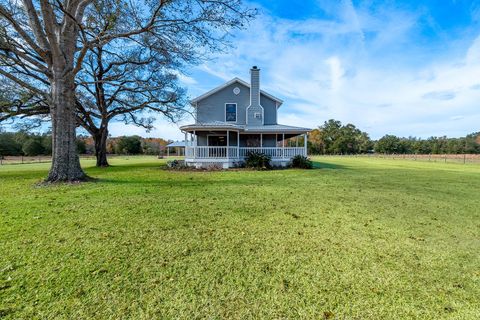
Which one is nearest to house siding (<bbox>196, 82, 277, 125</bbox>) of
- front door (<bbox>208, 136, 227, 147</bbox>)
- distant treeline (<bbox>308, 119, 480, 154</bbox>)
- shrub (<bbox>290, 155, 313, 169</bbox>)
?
front door (<bbox>208, 136, 227, 147</bbox>)

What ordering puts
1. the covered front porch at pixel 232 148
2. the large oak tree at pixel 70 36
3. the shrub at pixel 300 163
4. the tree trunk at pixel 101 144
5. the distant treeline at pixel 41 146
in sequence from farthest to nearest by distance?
1. the distant treeline at pixel 41 146
2. the tree trunk at pixel 101 144
3. the shrub at pixel 300 163
4. the covered front porch at pixel 232 148
5. the large oak tree at pixel 70 36

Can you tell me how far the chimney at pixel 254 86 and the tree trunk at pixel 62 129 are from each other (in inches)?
467

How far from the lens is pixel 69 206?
505cm

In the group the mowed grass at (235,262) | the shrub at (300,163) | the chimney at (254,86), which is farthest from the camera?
Result: the chimney at (254,86)

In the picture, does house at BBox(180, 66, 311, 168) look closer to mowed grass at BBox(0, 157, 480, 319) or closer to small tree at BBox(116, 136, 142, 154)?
mowed grass at BBox(0, 157, 480, 319)

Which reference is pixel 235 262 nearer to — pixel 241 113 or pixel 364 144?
pixel 241 113

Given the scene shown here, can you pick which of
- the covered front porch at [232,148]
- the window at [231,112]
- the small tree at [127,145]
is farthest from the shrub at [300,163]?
the small tree at [127,145]

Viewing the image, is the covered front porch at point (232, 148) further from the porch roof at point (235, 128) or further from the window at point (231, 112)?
the window at point (231, 112)

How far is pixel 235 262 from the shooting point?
2.74m

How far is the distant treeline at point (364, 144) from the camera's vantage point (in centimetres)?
6988

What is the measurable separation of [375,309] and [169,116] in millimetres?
15881

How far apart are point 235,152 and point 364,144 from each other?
74653 millimetres

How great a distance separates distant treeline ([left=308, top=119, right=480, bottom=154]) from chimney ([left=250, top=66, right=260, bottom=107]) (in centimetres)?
5152

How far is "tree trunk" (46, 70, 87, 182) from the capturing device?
8102 millimetres
